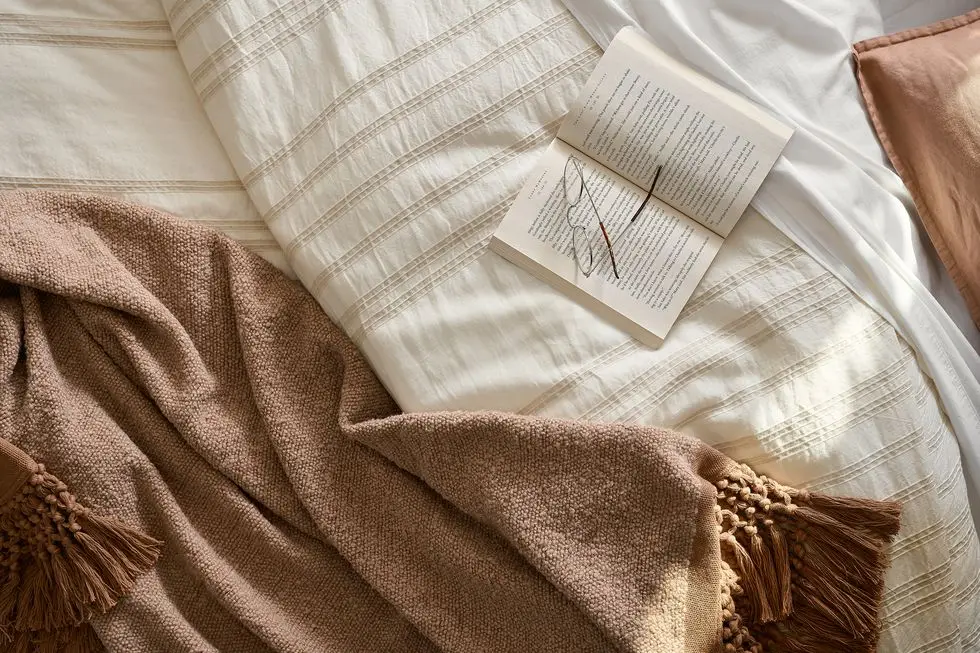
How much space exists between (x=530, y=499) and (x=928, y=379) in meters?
0.49

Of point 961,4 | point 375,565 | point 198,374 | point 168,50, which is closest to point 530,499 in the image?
point 375,565

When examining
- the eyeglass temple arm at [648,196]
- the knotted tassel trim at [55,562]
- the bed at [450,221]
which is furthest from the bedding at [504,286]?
the knotted tassel trim at [55,562]

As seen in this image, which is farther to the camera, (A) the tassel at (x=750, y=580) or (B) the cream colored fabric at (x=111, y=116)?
(B) the cream colored fabric at (x=111, y=116)

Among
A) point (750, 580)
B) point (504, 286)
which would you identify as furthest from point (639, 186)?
point (750, 580)

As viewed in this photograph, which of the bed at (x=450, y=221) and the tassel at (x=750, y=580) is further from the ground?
the bed at (x=450, y=221)

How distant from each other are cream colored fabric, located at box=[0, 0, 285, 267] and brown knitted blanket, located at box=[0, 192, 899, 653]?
0.15 ft

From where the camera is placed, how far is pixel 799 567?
92cm

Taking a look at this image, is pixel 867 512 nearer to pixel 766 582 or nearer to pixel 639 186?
pixel 766 582

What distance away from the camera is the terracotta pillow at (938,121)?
1001mm

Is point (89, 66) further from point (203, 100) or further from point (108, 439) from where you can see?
point (108, 439)

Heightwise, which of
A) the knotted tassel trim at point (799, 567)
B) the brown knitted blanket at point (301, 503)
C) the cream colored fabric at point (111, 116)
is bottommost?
the knotted tassel trim at point (799, 567)

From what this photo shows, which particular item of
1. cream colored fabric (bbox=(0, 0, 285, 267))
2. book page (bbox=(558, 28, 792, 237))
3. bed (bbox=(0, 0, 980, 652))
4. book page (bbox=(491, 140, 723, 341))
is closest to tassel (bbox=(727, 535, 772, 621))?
bed (bbox=(0, 0, 980, 652))

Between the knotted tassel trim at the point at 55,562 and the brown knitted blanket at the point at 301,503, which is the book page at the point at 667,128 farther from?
the knotted tassel trim at the point at 55,562

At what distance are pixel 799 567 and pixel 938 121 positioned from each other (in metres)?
0.56
